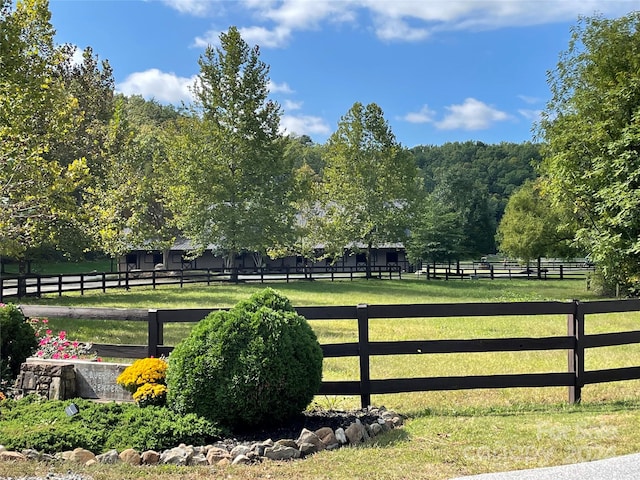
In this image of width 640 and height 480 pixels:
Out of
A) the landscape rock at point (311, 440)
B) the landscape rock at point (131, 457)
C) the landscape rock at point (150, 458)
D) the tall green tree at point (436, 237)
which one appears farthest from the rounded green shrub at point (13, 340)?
the tall green tree at point (436, 237)

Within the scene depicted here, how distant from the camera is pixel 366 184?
4434 cm

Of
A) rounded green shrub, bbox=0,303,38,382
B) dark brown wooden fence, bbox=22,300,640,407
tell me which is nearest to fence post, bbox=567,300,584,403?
dark brown wooden fence, bbox=22,300,640,407

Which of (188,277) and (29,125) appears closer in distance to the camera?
(29,125)

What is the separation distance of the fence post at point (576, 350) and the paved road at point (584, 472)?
2365 mm

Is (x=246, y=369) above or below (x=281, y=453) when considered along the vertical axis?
above

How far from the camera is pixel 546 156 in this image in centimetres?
2691

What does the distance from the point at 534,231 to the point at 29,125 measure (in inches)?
1364

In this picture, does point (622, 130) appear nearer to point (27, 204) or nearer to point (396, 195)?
point (27, 204)

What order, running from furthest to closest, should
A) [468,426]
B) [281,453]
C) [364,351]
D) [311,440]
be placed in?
[364,351] → [468,426] → [311,440] → [281,453]

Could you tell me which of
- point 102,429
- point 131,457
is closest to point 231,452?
point 131,457

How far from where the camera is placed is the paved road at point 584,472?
14.4 ft

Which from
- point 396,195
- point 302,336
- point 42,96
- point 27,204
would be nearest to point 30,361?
point 302,336

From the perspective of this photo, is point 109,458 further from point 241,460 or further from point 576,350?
point 576,350

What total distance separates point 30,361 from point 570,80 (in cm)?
2379
